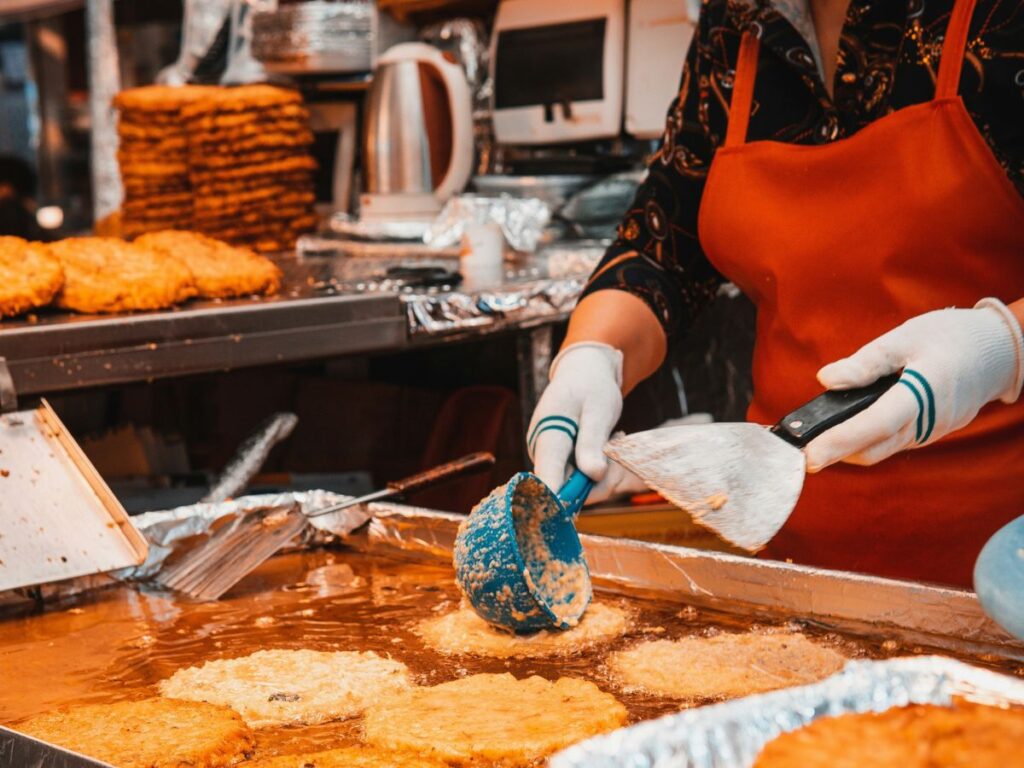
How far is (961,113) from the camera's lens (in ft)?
5.43

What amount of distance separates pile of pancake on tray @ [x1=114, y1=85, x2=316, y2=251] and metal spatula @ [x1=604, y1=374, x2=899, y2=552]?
2.72 m

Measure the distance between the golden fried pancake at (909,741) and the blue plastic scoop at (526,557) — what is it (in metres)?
0.70

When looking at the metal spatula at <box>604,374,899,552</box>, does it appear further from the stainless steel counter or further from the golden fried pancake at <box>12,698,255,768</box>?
the stainless steel counter

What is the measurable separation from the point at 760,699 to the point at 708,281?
1225 mm

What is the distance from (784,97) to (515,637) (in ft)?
2.97

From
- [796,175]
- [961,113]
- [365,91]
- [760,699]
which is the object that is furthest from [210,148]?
[760,699]

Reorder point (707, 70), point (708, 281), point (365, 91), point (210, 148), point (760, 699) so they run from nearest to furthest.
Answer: point (760, 699) < point (707, 70) < point (708, 281) < point (210, 148) < point (365, 91)

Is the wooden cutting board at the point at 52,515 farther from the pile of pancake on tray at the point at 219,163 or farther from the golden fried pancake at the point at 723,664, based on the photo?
the pile of pancake on tray at the point at 219,163

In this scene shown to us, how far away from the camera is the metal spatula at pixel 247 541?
6.43ft

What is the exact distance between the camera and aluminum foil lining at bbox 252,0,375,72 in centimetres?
A: 406

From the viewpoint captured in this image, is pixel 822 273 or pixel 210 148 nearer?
pixel 822 273

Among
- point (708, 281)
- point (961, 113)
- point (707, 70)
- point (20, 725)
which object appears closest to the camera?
point (20, 725)

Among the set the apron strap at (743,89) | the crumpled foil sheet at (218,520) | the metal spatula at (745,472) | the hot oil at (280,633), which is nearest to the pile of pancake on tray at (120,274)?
the crumpled foil sheet at (218,520)

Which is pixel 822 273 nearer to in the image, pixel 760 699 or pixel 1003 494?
pixel 1003 494
